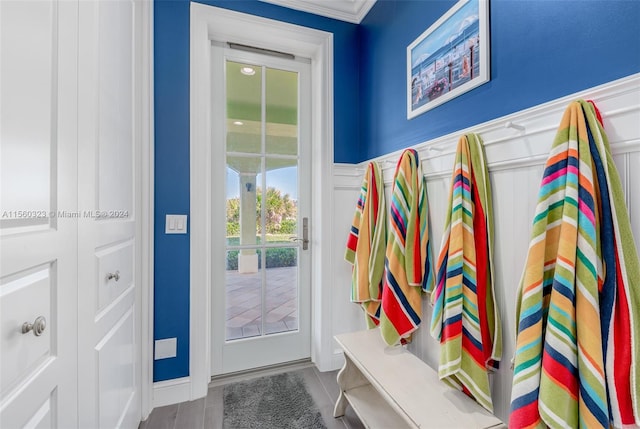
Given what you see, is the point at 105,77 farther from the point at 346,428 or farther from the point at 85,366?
the point at 346,428

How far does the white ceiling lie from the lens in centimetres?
190

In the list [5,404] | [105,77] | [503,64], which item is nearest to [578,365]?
[503,64]

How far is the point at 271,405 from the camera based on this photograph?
5.32ft

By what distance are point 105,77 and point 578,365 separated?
1756mm

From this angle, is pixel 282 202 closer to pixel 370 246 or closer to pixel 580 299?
pixel 370 246

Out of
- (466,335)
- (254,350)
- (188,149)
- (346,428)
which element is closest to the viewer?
(466,335)

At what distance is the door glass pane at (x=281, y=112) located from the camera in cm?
206

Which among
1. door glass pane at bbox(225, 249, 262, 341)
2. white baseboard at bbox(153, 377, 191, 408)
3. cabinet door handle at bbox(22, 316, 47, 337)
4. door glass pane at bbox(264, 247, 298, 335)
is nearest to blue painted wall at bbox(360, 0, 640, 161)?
door glass pane at bbox(264, 247, 298, 335)

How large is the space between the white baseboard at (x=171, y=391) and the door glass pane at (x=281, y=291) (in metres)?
0.58

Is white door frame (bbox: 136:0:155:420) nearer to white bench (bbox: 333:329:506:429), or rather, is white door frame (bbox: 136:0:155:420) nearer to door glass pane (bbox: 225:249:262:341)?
door glass pane (bbox: 225:249:262:341)

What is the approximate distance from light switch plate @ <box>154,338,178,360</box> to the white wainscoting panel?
1.38 meters

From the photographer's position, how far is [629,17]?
2.37ft

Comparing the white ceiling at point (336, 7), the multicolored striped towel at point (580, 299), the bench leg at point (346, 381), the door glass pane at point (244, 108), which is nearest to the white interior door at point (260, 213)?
the door glass pane at point (244, 108)

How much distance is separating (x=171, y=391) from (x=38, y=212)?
1462 millimetres
